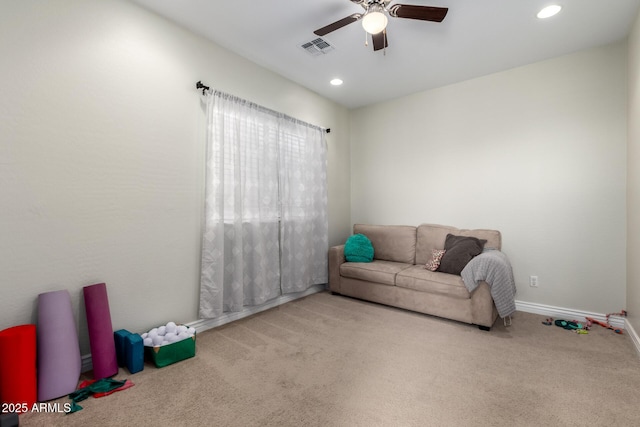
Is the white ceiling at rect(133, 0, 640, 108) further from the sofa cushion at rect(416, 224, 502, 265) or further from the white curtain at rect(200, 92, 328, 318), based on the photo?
the sofa cushion at rect(416, 224, 502, 265)

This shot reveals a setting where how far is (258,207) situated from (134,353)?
1708 millimetres

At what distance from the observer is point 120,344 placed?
7.04 feet

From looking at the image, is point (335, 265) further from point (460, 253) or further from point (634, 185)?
point (634, 185)

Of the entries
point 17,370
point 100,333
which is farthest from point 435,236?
point 17,370

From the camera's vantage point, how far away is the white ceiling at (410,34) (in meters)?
2.39

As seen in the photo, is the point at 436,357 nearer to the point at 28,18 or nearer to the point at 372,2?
the point at 372,2

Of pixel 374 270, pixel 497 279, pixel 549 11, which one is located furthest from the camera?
pixel 374 270

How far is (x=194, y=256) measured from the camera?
9.10ft

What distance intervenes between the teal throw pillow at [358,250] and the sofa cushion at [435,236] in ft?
2.11

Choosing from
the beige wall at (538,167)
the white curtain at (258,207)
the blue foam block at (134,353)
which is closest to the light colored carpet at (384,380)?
the blue foam block at (134,353)

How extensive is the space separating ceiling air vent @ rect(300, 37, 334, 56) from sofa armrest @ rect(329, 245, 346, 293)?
2.39m

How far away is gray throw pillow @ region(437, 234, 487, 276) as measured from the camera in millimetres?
3182

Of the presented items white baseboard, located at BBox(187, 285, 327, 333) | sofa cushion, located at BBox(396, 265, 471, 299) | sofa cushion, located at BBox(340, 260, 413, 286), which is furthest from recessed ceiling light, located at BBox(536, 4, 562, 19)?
white baseboard, located at BBox(187, 285, 327, 333)

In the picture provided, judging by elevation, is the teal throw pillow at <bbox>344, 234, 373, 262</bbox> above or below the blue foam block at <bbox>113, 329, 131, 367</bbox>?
above
